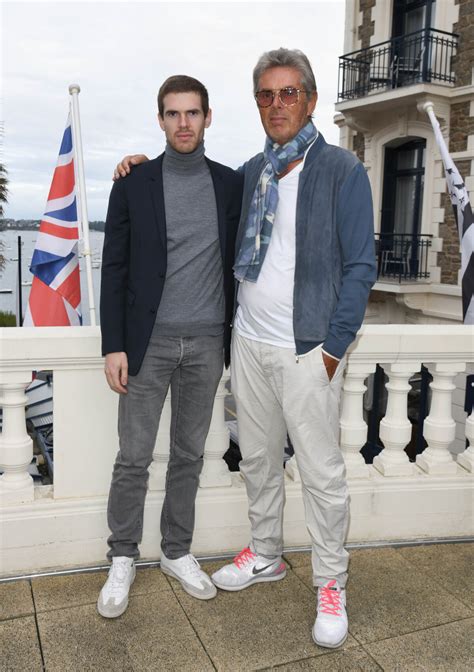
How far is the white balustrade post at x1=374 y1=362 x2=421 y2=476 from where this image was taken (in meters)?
3.41

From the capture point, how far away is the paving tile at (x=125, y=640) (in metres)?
2.38

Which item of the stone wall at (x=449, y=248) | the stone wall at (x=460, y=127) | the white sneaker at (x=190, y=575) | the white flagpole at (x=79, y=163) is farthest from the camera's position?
the stone wall at (x=449, y=248)

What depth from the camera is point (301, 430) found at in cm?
262

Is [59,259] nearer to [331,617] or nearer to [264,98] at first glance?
[264,98]

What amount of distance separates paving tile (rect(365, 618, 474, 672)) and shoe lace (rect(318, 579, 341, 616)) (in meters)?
0.18

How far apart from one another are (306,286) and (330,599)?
1261mm

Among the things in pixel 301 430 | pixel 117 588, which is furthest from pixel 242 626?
pixel 301 430

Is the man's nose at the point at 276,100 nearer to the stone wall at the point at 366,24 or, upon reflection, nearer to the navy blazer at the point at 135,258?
the navy blazer at the point at 135,258

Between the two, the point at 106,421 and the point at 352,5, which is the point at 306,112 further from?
the point at 352,5

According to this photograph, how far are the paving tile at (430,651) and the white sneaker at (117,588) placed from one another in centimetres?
100

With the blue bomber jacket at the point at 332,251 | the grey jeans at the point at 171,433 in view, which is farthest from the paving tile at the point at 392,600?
the blue bomber jacket at the point at 332,251

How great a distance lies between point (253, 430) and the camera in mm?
2838

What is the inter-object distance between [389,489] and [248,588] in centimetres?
96

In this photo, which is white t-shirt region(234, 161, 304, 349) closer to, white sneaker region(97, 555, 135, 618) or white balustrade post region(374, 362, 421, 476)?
white balustrade post region(374, 362, 421, 476)
